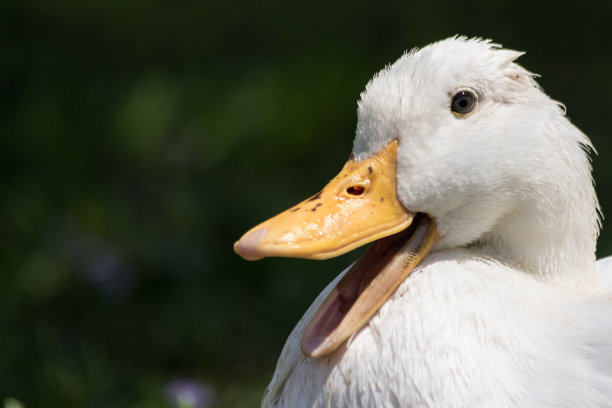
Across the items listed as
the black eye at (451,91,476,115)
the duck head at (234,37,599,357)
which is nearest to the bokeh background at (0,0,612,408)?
the duck head at (234,37,599,357)

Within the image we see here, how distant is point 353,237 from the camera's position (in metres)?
1.80

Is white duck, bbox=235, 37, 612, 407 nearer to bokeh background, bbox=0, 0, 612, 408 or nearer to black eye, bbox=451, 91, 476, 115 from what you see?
black eye, bbox=451, 91, 476, 115

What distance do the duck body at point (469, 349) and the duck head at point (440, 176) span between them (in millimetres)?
57

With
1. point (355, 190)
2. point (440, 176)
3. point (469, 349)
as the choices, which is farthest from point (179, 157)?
point (469, 349)

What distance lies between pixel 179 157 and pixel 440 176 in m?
2.59

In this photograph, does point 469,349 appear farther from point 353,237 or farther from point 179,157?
point 179,157

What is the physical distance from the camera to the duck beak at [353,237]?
176 cm

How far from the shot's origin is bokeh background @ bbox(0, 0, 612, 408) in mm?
3324

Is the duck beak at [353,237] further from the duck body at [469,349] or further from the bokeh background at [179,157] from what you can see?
the bokeh background at [179,157]

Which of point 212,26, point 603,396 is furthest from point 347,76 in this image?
point 603,396

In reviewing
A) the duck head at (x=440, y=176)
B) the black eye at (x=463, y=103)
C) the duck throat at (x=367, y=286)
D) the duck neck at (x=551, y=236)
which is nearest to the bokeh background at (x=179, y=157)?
the duck throat at (x=367, y=286)

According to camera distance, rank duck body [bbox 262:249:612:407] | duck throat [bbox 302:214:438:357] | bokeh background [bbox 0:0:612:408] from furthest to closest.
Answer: bokeh background [bbox 0:0:612:408] < duck throat [bbox 302:214:438:357] < duck body [bbox 262:249:612:407]

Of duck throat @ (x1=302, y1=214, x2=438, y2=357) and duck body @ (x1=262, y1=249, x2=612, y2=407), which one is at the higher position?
duck throat @ (x1=302, y1=214, x2=438, y2=357)

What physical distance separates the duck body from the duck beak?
0.04 m
